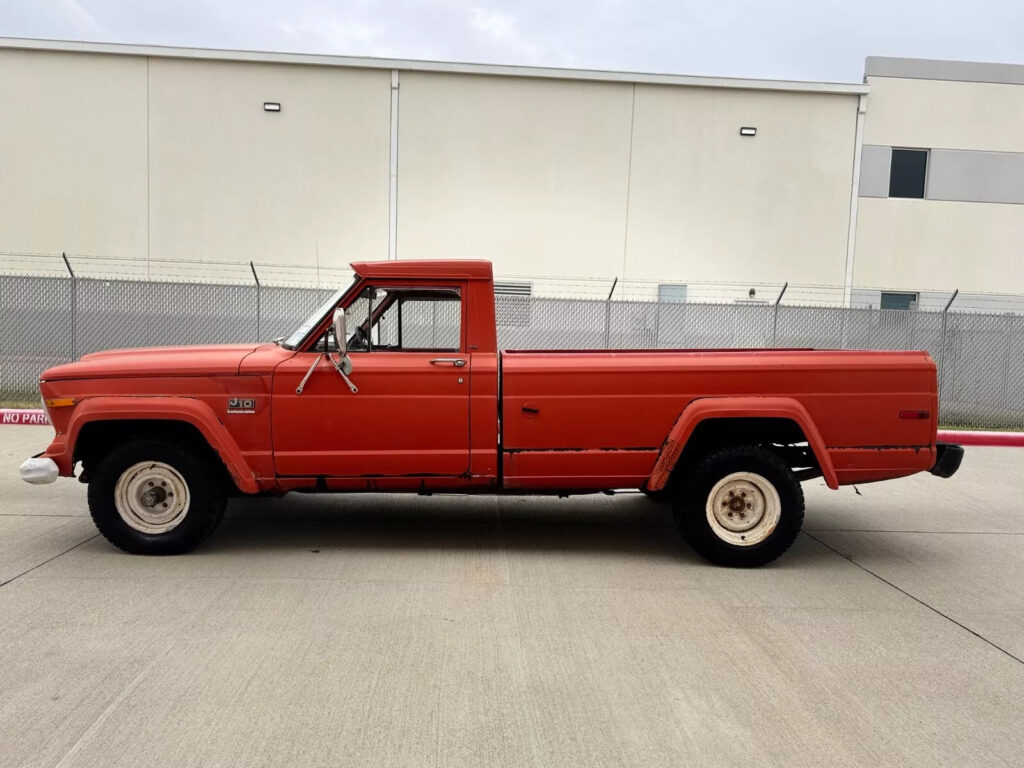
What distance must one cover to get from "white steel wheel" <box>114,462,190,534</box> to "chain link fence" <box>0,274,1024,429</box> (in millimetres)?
7814

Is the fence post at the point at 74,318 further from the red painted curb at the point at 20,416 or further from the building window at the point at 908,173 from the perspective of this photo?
the building window at the point at 908,173

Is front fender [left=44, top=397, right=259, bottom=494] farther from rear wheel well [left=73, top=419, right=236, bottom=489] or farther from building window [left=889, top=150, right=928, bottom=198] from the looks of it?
building window [left=889, top=150, right=928, bottom=198]

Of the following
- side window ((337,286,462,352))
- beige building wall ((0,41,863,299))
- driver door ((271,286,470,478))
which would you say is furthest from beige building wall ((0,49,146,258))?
driver door ((271,286,470,478))

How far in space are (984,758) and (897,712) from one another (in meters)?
0.37

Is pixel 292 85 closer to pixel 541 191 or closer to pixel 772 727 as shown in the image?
pixel 541 191

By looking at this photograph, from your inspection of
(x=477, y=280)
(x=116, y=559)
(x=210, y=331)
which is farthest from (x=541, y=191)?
(x=116, y=559)

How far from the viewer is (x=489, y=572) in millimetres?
4738

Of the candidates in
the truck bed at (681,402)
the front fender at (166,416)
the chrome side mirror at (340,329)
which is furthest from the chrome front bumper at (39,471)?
the truck bed at (681,402)

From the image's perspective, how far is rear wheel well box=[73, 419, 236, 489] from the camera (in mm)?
4930

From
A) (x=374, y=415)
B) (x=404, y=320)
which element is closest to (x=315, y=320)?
(x=404, y=320)

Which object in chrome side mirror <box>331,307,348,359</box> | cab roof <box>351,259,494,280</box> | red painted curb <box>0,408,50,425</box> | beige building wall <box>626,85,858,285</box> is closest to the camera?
chrome side mirror <box>331,307,348,359</box>

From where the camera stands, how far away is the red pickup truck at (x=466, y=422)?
4.84 metres

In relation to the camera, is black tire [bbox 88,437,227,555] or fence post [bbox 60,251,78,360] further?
fence post [bbox 60,251,78,360]

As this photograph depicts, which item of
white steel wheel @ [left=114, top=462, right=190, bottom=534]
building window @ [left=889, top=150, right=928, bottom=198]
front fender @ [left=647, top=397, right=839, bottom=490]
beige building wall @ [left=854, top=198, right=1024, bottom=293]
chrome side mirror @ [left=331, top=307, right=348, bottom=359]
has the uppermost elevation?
building window @ [left=889, top=150, right=928, bottom=198]
